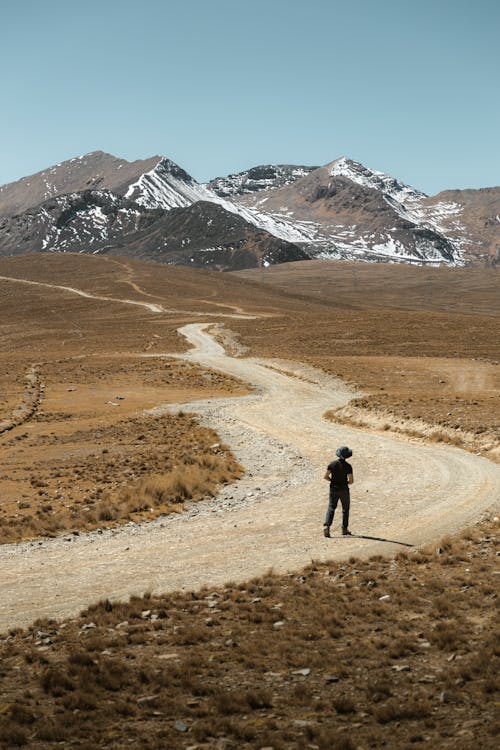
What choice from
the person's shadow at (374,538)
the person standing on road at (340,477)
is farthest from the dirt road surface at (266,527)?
the person standing on road at (340,477)

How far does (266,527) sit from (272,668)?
9465mm

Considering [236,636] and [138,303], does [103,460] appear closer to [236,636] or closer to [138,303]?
[236,636]

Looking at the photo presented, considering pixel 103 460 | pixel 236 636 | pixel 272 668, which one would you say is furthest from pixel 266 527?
pixel 103 460

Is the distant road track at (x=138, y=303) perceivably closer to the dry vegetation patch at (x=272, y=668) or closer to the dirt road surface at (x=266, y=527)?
the dirt road surface at (x=266, y=527)

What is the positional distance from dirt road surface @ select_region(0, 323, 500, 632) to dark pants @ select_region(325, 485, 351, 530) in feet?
1.67

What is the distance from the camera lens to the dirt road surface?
1634 centimetres

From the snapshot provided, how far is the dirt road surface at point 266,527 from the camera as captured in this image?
1634 centimetres

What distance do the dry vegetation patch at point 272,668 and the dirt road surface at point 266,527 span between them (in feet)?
5.14

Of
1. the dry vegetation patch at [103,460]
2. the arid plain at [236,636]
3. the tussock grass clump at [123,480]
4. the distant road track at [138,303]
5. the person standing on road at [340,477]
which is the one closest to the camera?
the arid plain at [236,636]

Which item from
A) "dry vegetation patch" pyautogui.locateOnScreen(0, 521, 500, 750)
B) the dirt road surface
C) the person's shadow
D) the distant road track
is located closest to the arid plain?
"dry vegetation patch" pyautogui.locateOnScreen(0, 521, 500, 750)

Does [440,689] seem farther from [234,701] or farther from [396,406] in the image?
[396,406]

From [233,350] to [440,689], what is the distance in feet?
252

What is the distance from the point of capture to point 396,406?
4275 cm

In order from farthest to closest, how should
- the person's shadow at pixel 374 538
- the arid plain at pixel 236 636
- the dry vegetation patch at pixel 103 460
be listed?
the dry vegetation patch at pixel 103 460
the person's shadow at pixel 374 538
the arid plain at pixel 236 636
